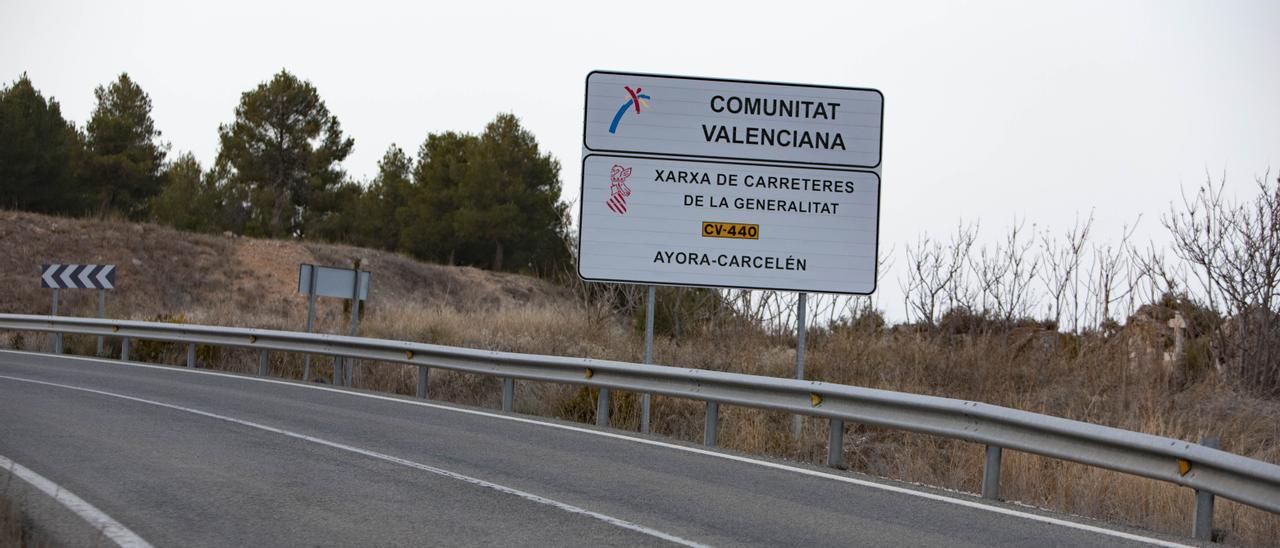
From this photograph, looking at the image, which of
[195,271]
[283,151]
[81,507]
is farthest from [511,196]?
[81,507]

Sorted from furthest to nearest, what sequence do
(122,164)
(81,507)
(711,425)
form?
(122,164), (711,425), (81,507)

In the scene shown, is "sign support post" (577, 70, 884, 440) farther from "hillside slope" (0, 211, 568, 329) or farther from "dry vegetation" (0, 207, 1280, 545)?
"hillside slope" (0, 211, 568, 329)

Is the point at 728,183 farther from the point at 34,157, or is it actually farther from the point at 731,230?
the point at 34,157

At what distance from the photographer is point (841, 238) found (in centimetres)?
1433

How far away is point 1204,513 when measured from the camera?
7227 millimetres

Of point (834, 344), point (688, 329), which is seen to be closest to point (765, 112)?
point (834, 344)

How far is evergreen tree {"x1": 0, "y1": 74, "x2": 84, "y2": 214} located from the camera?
49.8m

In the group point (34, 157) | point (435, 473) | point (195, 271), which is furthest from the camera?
point (34, 157)

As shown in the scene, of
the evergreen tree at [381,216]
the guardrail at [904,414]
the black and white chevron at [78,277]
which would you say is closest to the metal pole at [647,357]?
the guardrail at [904,414]

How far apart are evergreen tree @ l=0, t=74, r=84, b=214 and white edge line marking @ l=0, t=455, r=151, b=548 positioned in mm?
46178

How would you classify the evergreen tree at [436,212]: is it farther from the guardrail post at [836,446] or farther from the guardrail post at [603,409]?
the guardrail post at [836,446]

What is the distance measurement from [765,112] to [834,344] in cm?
367

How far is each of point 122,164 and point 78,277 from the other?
33879mm

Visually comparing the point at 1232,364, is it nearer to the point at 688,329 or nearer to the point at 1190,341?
the point at 1190,341
